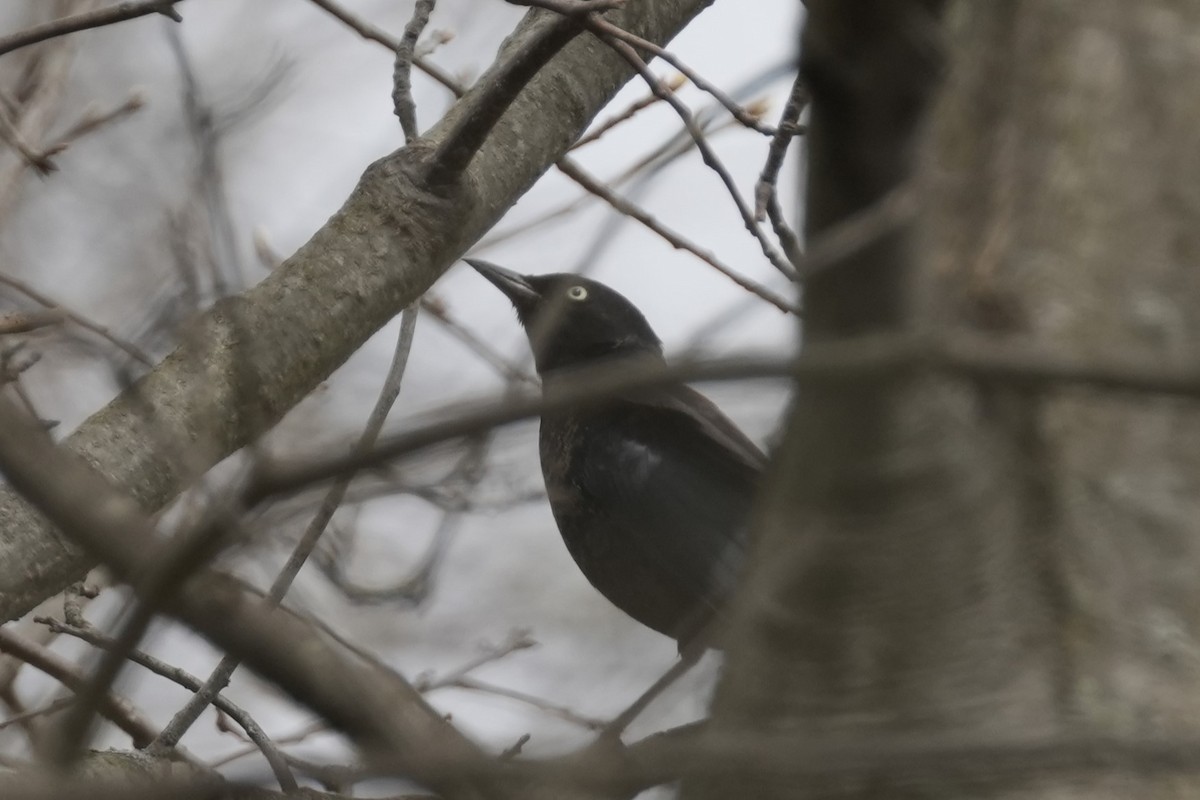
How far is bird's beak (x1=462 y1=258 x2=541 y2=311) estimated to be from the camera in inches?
210

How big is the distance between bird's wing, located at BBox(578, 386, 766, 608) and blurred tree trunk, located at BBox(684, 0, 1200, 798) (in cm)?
296

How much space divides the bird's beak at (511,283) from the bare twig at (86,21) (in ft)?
8.74

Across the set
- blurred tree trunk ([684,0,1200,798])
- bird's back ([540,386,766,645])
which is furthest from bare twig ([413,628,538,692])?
blurred tree trunk ([684,0,1200,798])

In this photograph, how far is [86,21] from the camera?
261 centimetres

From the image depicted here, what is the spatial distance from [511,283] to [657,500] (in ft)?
4.21

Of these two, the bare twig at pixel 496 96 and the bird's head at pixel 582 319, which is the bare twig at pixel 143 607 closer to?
the bare twig at pixel 496 96

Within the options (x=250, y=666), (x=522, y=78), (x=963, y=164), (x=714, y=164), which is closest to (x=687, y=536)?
(x=714, y=164)

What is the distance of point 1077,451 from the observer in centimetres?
135

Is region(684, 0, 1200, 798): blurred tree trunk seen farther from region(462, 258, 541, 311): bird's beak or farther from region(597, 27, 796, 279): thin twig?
region(462, 258, 541, 311): bird's beak

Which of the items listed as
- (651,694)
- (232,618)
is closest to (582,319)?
(651,694)

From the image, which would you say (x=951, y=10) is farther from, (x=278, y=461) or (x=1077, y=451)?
(x=278, y=461)

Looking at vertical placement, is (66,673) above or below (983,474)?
above

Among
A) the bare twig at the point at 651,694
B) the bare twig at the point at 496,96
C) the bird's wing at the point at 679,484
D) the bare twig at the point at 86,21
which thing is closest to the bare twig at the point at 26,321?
the bare twig at the point at 86,21

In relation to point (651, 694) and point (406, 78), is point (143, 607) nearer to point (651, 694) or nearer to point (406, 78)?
point (651, 694)
